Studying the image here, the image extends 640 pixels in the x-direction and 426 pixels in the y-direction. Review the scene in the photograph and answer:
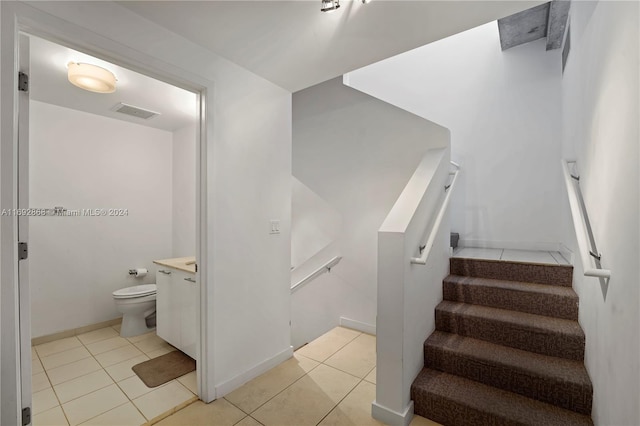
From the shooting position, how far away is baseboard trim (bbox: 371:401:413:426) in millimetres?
1641

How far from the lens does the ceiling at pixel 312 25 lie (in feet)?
4.95

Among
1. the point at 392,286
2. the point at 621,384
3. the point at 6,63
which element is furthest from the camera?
the point at 392,286

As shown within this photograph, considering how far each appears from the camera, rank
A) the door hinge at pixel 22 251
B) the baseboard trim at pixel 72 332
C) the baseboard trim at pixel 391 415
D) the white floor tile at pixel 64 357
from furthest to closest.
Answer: the baseboard trim at pixel 72 332 → the white floor tile at pixel 64 357 → the baseboard trim at pixel 391 415 → the door hinge at pixel 22 251

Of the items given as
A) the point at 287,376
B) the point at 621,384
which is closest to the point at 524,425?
the point at 621,384

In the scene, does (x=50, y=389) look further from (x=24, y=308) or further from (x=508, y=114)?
(x=508, y=114)

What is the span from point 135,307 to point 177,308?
836 millimetres

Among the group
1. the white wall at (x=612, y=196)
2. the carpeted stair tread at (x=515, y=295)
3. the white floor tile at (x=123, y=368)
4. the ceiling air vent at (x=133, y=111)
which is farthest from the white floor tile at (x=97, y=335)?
the white wall at (x=612, y=196)

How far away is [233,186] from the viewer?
2.06m

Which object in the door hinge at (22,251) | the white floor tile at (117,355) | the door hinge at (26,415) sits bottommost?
the white floor tile at (117,355)

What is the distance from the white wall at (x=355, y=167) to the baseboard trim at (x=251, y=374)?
40.2 inches

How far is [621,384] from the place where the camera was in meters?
1.05

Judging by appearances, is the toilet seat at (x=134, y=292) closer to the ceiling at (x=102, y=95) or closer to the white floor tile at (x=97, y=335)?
the white floor tile at (x=97, y=335)

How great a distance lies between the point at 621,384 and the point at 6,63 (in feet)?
A: 8.95

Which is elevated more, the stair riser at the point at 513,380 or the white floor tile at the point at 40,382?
the stair riser at the point at 513,380
